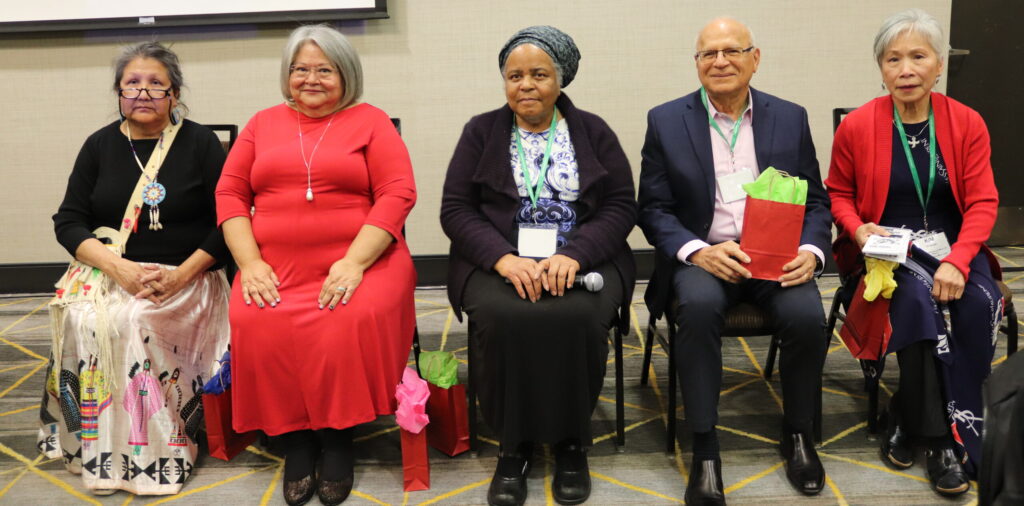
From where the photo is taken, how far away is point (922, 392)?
229cm

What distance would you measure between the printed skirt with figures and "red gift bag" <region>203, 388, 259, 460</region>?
64 mm

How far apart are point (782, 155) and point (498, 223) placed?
35.9 inches

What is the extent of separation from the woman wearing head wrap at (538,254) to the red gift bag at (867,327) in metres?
0.71

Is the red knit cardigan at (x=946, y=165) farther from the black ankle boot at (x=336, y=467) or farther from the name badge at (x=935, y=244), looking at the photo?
the black ankle boot at (x=336, y=467)

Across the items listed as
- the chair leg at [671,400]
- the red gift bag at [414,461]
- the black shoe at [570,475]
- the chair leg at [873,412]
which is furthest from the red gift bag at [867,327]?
the red gift bag at [414,461]

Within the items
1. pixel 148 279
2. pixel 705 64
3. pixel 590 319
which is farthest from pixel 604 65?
pixel 148 279

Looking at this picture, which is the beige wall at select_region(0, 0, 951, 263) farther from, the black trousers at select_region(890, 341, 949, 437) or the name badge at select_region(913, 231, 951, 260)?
the black trousers at select_region(890, 341, 949, 437)

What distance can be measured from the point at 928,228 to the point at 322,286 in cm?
190

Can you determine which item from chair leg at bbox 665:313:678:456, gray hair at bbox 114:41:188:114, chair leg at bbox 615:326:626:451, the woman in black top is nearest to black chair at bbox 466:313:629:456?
chair leg at bbox 615:326:626:451

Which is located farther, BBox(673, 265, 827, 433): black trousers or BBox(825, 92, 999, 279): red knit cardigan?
BBox(825, 92, 999, 279): red knit cardigan

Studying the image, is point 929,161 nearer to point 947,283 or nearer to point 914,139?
point 914,139

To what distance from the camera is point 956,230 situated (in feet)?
8.16

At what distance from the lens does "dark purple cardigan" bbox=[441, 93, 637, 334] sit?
2381 millimetres

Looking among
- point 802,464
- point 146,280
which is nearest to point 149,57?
point 146,280
